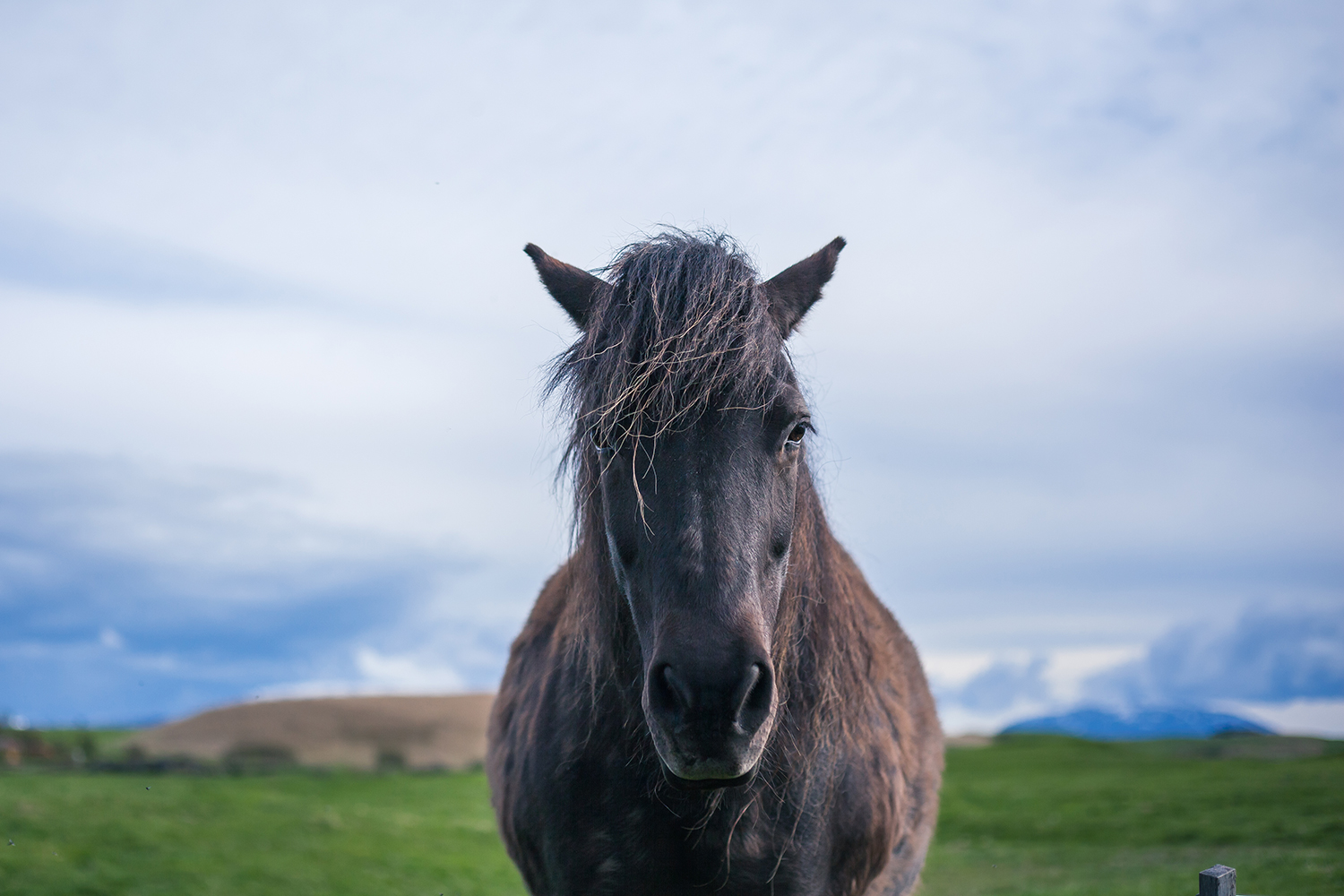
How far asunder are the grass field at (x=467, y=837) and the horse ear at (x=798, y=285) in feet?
37.3

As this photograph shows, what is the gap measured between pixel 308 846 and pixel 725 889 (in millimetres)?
15793

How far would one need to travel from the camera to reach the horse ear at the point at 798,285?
3398mm

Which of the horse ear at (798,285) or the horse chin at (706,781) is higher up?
the horse ear at (798,285)

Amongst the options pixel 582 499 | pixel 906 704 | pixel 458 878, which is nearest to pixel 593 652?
pixel 582 499

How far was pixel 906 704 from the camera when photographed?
15.3 ft

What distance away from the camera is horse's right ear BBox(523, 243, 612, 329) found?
11.5 feet

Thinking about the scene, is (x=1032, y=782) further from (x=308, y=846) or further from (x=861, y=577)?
(x=861, y=577)

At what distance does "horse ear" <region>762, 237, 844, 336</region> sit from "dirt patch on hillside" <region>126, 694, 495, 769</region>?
29.5m

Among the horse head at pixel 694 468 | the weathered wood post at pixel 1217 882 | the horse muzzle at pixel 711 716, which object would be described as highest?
the horse head at pixel 694 468

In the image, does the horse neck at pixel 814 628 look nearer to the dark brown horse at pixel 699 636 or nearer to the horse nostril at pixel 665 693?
the dark brown horse at pixel 699 636

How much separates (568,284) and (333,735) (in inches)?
1510

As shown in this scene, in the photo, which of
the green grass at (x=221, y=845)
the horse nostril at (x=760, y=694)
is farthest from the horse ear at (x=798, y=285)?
the green grass at (x=221, y=845)

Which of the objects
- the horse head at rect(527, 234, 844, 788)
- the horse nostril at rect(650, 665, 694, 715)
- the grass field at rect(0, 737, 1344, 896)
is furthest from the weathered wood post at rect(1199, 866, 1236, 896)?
the grass field at rect(0, 737, 1344, 896)

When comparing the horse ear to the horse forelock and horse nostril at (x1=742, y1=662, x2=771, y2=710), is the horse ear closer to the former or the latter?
the horse forelock
